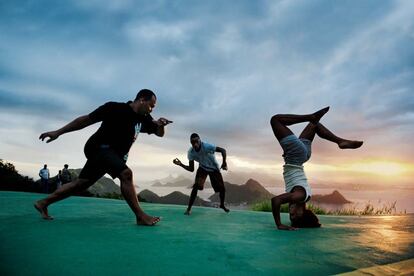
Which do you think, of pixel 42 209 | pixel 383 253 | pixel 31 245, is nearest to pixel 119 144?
pixel 42 209

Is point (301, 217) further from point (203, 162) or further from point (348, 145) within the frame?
point (203, 162)

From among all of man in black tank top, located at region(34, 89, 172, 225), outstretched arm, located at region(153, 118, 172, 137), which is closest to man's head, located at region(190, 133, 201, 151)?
outstretched arm, located at region(153, 118, 172, 137)

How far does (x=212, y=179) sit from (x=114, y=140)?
3.16 m

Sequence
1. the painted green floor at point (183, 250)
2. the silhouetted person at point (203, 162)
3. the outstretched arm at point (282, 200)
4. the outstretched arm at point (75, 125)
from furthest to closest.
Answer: the silhouetted person at point (203, 162), the outstretched arm at point (282, 200), the outstretched arm at point (75, 125), the painted green floor at point (183, 250)

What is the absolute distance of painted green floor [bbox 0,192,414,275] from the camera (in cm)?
226

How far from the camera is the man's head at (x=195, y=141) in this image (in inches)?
261

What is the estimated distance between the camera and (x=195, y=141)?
6.63m

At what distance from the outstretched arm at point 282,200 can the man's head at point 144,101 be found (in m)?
2.00

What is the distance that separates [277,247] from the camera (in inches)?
120

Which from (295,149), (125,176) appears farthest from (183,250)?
(295,149)

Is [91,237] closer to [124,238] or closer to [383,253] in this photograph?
[124,238]

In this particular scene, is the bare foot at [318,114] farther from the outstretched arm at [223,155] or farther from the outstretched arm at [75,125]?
the outstretched arm at [75,125]

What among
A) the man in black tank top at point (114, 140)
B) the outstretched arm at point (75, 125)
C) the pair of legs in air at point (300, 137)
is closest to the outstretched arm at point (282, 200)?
the pair of legs in air at point (300, 137)

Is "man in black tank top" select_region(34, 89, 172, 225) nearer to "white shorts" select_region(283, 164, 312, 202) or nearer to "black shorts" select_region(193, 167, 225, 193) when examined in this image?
"white shorts" select_region(283, 164, 312, 202)
